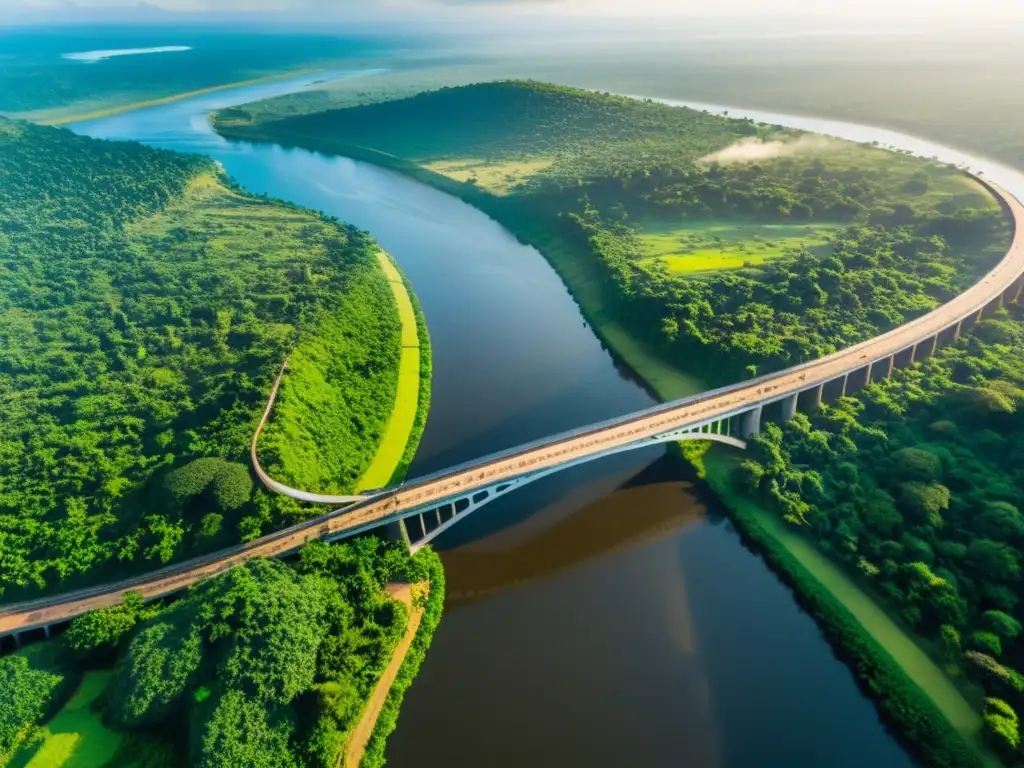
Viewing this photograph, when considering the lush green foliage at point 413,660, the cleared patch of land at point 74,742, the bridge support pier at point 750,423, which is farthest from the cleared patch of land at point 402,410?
the bridge support pier at point 750,423

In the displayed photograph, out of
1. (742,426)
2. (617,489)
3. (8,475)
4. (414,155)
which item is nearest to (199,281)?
(8,475)

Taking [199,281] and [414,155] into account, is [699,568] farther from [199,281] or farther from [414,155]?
[414,155]

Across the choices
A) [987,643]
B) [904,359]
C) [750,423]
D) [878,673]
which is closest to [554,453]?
[750,423]

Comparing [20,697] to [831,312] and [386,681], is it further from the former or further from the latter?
[831,312]

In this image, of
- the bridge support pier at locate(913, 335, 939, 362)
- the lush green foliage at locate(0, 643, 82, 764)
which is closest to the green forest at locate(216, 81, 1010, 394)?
the bridge support pier at locate(913, 335, 939, 362)

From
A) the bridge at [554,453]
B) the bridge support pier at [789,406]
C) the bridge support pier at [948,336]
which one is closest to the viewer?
the bridge at [554,453]

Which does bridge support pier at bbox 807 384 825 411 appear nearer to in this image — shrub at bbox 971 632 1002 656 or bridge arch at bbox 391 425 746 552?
bridge arch at bbox 391 425 746 552

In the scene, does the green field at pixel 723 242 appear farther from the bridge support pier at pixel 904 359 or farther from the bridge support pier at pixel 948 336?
the bridge support pier at pixel 904 359
